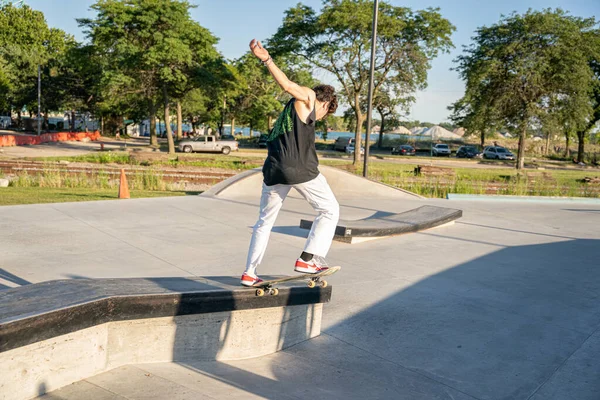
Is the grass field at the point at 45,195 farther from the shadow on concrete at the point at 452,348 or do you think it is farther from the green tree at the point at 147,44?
the green tree at the point at 147,44

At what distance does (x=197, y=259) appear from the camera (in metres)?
7.34

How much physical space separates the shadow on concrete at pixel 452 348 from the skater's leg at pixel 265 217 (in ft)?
2.96

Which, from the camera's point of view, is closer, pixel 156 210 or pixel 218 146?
pixel 156 210

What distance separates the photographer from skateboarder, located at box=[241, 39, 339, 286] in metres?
4.46

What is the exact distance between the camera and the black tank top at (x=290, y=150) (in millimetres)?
4457

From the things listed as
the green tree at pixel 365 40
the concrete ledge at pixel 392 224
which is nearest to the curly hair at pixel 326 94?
the concrete ledge at pixel 392 224

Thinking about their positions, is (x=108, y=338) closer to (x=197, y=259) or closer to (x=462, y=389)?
(x=462, y=389)

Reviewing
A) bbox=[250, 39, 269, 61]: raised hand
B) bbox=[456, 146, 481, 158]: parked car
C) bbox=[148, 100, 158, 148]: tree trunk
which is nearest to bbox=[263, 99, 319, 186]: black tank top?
bbox=[250, 39, 269, 61]: raised hand

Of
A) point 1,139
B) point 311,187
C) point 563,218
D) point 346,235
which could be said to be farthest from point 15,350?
point 1,139

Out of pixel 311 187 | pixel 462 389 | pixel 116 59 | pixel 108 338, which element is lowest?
pixel 462 389

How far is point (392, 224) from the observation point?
31.6 feet

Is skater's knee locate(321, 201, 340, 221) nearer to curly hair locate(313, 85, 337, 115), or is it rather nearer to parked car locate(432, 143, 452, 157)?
curly hair locate(313, 85, 337, 115)

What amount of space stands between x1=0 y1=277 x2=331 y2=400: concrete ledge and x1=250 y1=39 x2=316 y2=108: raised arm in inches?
64.8

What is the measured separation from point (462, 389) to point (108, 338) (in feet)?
8.80
